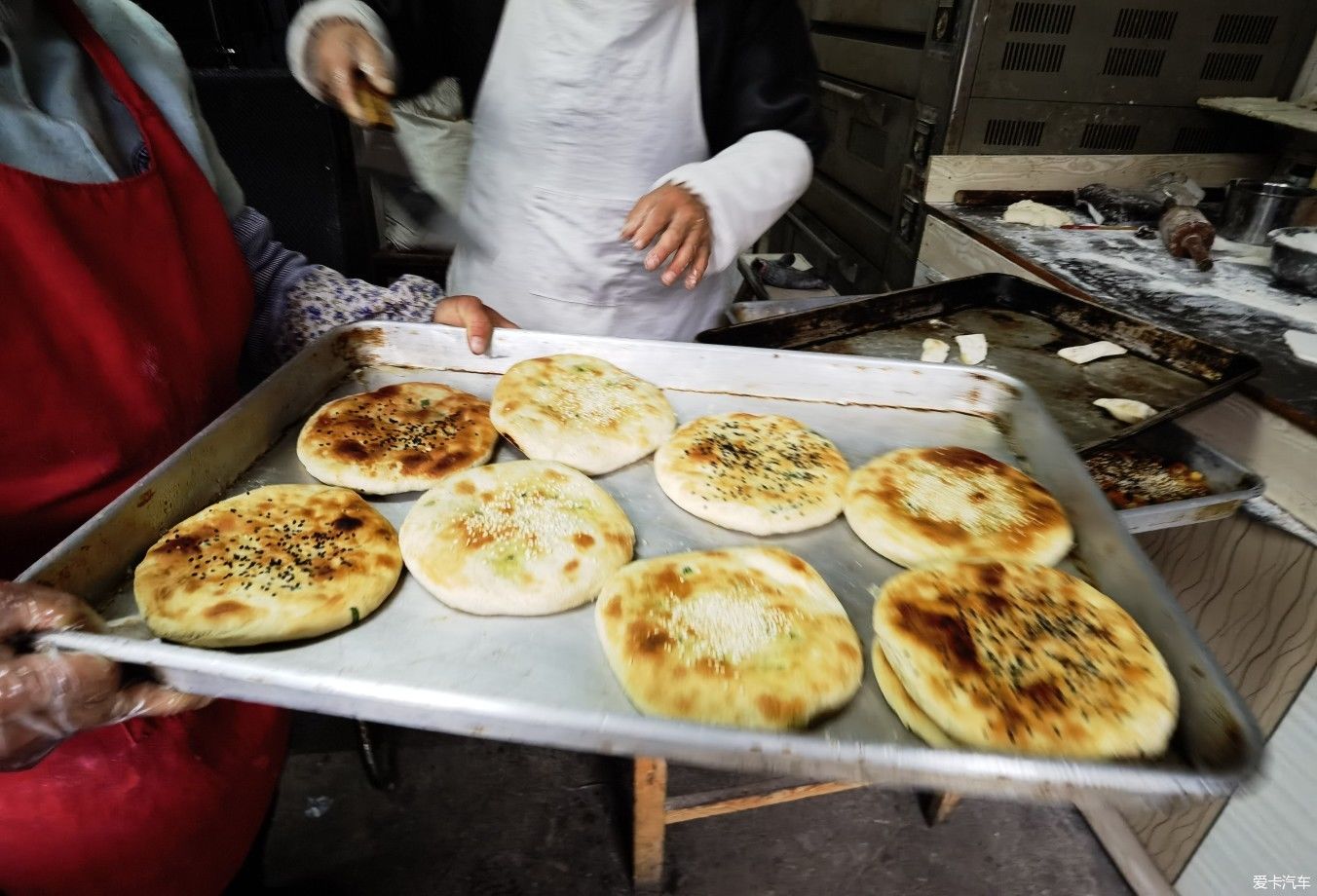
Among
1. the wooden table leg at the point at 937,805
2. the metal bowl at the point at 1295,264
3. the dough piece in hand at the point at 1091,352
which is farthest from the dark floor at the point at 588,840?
the metal bowl at the point at 1295,264

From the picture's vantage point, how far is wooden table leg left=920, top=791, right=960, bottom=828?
2451 mm

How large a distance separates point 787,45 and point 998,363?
1154 mm

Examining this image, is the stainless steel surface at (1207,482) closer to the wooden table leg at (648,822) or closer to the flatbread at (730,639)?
the flatbread at (730,639)

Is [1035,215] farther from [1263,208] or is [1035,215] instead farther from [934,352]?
[934,352]

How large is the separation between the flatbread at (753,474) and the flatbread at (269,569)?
0.60 meters

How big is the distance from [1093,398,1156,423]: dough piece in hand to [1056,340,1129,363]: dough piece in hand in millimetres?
247

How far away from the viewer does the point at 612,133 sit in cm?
229

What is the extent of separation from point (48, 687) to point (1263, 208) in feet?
13.1

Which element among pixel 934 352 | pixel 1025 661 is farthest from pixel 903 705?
pixel 934 352

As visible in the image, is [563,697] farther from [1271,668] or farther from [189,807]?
[1271,668]

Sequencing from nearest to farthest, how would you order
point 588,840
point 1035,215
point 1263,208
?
point 588,840 → point 1263,208 → point 1035,215

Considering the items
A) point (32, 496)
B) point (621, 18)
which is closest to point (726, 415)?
point (621, 18)

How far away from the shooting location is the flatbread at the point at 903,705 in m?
1.10

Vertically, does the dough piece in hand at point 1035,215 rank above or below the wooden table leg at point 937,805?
above
